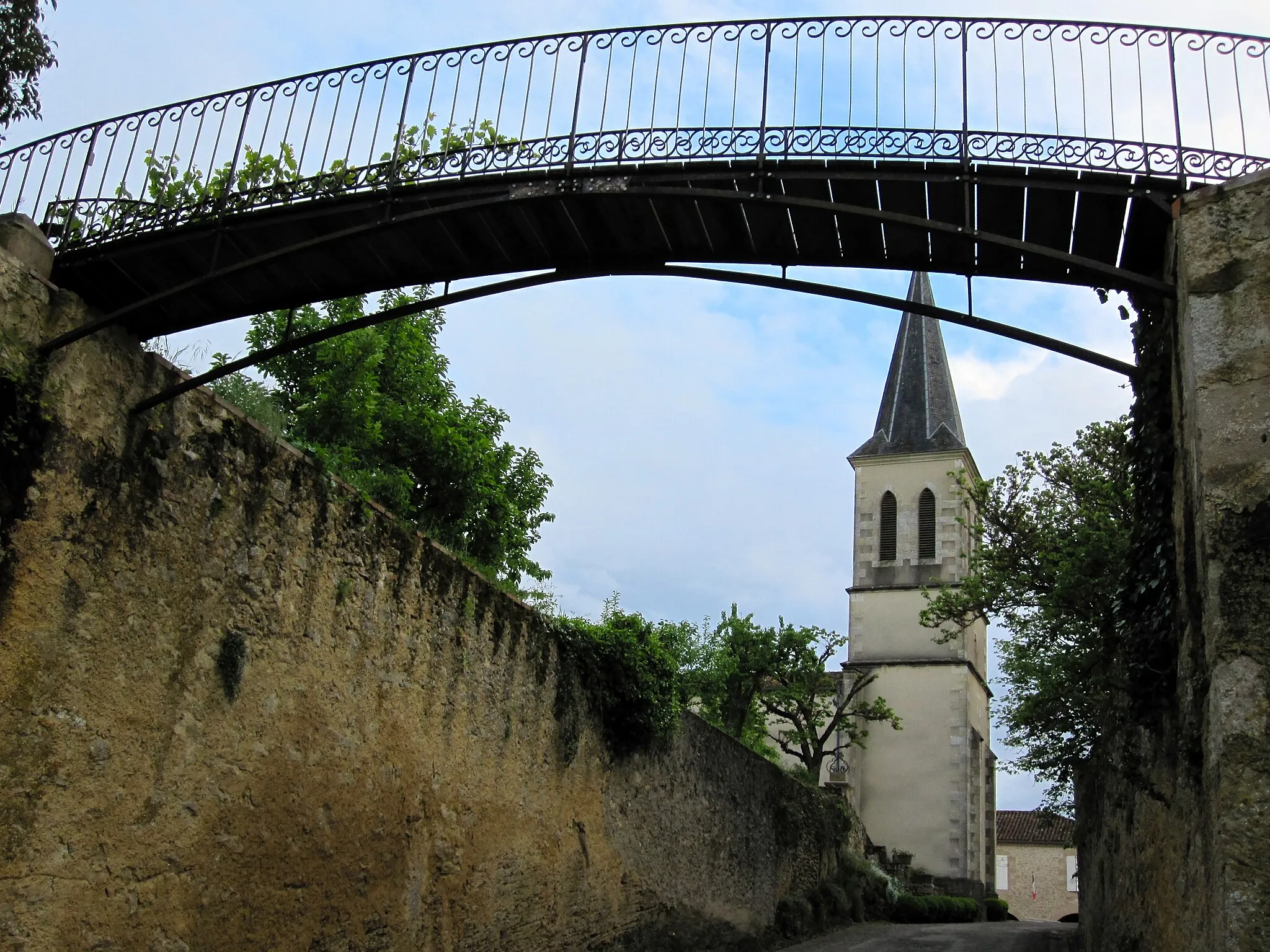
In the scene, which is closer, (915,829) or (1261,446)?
(1261,446)

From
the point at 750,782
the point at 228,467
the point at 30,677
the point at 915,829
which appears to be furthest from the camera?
the point at 915,829

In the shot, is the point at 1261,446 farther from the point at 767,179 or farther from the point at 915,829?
the point at 915,829

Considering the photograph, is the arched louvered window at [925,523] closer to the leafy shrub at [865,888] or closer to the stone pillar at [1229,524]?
the leafy shrub at [865,888]

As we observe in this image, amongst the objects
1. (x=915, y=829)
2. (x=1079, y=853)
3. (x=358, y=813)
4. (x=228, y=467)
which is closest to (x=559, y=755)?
(x=358, y=813)

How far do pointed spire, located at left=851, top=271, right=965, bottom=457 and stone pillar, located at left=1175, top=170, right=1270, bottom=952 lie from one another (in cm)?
3927

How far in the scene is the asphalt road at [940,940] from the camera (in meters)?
16.7

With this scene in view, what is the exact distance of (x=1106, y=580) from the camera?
14125 millimetres

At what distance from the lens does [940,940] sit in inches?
741

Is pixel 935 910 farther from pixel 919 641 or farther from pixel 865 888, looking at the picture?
pixel 919 641

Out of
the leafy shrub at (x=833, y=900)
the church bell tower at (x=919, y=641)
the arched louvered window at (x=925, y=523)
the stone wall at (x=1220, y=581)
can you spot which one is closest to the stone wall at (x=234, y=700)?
the stone wall at (x=1220, y=581)

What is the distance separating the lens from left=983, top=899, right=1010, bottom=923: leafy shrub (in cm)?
3528

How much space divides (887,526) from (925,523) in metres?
1.47

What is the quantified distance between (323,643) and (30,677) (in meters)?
2.26

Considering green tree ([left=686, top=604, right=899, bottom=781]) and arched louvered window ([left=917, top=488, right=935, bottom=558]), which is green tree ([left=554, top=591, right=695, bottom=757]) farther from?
arched louvered window ([left=917, top=488, right=935, bottom=558])
